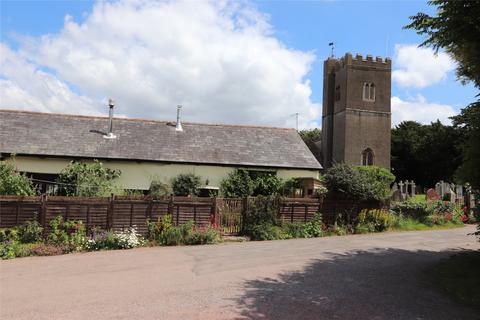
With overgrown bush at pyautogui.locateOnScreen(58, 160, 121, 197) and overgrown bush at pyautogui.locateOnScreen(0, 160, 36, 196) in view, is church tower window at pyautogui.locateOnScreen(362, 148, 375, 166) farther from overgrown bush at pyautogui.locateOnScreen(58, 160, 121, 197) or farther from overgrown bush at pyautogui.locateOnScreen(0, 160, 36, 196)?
overgrown bush at pyautogui.locateOnScreen(0, 160, 36, 196)

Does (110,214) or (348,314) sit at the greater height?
(110,214)

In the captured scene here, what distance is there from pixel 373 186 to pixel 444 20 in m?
10.6

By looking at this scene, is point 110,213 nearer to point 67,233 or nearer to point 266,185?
point 67,233

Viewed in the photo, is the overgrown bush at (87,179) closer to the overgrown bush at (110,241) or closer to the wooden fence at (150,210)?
the wooden fence at (150,210)

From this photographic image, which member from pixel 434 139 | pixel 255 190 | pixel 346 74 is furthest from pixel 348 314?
pixel 434 139

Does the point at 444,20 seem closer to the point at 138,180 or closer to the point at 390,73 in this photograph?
the point at 138,180

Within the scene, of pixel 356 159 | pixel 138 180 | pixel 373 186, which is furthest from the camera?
pixel 356 159

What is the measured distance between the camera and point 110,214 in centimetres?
1579

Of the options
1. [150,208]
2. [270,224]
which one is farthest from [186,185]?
[270,224]

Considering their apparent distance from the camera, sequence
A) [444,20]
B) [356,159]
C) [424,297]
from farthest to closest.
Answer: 1. [356,159]
2. [444,20]
3. [424,297]

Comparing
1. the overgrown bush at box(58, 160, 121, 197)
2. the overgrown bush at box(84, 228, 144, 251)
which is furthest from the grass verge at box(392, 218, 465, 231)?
the overgrown bush at box(58, 160, 121, 197)

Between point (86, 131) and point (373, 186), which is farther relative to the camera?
point (86, 131)

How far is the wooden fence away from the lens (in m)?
14.8

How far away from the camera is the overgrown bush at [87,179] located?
61.8ft
